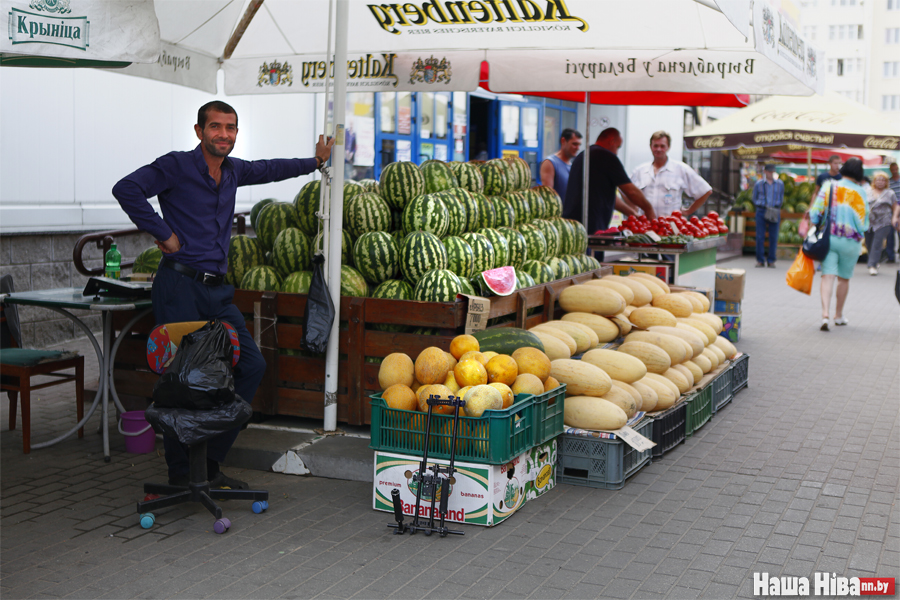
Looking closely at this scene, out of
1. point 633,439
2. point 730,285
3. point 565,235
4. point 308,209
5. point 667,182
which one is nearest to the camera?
point 633,439

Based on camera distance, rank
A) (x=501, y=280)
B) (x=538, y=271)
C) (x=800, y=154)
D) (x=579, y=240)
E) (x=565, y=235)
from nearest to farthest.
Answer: (x=501, y=280)
(x=538, y=271)
(x=565, y=235)
(x=579, y=240)
(x=800, y=154)

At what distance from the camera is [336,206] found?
5684mm

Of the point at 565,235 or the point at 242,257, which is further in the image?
the point at 565,235

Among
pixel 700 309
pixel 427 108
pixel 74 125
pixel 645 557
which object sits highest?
pixel 427 108

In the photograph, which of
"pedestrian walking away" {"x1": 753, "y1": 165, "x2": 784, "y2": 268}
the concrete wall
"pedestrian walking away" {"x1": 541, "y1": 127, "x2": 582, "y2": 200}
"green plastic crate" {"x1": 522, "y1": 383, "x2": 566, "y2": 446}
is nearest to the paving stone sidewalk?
A: "green plastic crate" {"x1": 522, "y1": 383, "x2": 566, "y2": 446}

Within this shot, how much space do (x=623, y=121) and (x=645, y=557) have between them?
21.2 m

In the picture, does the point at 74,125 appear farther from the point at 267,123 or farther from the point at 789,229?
the point at 789,229

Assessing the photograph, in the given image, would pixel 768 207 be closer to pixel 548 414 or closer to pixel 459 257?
pixel 459 257

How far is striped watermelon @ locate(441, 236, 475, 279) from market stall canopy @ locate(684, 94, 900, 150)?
1073 centimetres

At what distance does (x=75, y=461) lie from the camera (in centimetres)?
576

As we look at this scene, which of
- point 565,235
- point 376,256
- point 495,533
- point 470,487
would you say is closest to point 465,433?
point 470,487

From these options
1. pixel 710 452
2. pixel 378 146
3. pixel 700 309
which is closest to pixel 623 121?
pixel 378 146

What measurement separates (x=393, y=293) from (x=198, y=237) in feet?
4.68

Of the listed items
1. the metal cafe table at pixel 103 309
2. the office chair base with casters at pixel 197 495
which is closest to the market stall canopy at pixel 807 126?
the metal cafe table at pixel 103 309
